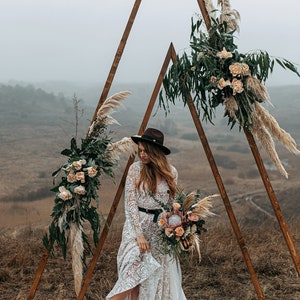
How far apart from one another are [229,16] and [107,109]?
4.86 ft

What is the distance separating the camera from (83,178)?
4.02 m

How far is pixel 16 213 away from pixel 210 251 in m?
Answer: 8.57

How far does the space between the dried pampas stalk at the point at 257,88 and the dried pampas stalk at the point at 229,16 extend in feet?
1.86

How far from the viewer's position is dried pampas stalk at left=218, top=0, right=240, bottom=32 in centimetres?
407

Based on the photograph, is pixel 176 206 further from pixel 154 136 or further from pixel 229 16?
pixel 229 16

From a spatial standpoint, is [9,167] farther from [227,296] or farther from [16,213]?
[227,296]

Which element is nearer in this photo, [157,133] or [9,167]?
[157,133]

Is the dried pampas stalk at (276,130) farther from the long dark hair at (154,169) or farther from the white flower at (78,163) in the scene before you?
the white flower at (78,163)

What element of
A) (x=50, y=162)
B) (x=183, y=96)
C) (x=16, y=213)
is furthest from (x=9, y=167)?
(x=183, y=96)

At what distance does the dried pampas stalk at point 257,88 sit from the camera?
387 centimetres

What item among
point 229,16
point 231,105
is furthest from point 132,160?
point 229,16

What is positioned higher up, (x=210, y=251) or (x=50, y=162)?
(x=210, y=251)

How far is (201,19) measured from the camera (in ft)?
13.6

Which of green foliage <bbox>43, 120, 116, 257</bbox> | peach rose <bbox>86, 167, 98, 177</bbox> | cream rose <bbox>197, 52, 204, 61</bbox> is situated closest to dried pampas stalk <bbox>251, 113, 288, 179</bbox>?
cream rose <bbox>197, 52, 204, 61</bbox>
